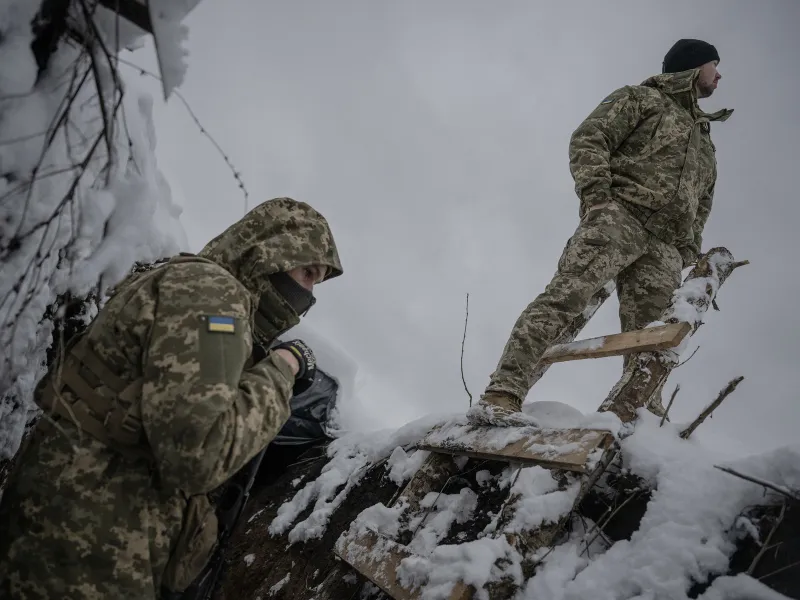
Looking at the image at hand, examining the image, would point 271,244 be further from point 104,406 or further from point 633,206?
point 633,206

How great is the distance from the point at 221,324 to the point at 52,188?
47.4 inches

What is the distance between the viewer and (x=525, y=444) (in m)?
1.87

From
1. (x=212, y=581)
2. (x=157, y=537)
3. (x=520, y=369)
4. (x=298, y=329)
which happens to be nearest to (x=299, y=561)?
A: (x=212, y=581)

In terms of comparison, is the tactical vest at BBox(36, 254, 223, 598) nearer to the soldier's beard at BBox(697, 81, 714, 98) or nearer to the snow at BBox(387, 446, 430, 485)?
the snow at BBox(387, 446, 430, 485)

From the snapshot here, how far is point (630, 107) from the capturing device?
293 cm

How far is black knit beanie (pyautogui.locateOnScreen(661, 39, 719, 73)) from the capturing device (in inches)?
125

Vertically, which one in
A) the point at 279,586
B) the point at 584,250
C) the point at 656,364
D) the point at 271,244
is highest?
the point at 584,250

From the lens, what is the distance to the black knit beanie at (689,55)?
318 centimetres

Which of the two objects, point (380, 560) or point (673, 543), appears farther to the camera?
point (380, 560)

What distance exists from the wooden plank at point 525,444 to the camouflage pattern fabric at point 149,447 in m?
0.97

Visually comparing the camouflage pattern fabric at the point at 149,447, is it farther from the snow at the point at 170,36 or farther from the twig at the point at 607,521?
the twig at the point at 607,521

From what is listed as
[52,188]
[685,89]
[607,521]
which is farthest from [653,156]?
[52,188]

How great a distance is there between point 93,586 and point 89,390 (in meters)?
0.53

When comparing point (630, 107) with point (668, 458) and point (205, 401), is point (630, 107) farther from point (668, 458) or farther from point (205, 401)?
point (205, 401)
